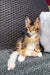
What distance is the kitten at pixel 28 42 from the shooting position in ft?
4.02

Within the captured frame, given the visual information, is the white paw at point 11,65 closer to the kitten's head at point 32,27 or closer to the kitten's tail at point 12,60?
the kitten's tail at point 12,60

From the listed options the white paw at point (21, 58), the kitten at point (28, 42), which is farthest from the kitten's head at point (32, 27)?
the white paw at point (21, 58)

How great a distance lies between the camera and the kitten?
1.22 metres

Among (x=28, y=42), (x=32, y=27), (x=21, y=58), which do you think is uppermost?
(x=32, y=27)

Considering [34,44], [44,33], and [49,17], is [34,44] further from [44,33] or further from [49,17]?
[49,17]

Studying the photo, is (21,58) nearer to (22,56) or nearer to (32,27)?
(22,56)

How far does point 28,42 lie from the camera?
4.25 feet

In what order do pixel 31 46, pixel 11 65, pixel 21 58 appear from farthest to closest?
pixel 31 46 → pixel 21 58 → pixel 11 65

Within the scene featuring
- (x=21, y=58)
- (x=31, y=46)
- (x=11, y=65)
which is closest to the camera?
(x=11, y=65)

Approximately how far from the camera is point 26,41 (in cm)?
130

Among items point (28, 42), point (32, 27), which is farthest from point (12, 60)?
point (32, 27)

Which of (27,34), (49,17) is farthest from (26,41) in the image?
(49,17)

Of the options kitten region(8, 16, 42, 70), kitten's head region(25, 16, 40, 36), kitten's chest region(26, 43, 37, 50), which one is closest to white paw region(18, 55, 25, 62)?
kitten region(8, 16, 42, 70)

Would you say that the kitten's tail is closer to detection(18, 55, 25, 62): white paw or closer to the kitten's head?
detection(18, 55, 25, 62): white paw
